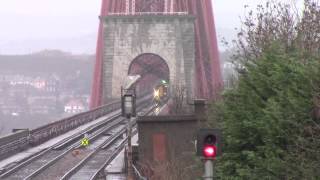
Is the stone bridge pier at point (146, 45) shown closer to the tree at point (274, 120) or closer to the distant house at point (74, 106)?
the tree at point (274, 120)

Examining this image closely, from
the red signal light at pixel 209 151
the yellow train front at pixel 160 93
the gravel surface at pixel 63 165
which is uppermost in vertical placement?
the yellow train front at pixel 160 93

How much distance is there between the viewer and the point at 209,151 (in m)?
10.2

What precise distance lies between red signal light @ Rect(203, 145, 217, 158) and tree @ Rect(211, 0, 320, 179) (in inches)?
70.5

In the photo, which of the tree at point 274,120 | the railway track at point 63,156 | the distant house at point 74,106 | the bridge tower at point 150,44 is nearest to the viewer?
the tree at point 274,120

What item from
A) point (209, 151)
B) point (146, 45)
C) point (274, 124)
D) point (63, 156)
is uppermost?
point (146, 45)

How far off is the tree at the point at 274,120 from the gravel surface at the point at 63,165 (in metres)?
11.2

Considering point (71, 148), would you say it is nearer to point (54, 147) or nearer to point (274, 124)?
point (54, 147)

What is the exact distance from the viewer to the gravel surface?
25.6 m

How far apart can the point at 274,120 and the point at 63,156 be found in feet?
66.8

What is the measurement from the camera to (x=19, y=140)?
111ft

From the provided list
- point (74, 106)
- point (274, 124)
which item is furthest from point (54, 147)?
point (74, 106)

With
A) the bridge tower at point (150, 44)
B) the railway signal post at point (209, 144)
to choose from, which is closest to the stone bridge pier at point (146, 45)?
the bridge tower at point (150, 44)

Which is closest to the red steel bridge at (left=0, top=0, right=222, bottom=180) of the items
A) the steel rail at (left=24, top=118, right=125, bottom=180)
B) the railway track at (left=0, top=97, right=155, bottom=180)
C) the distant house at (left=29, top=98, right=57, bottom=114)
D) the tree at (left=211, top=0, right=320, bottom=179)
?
the steel rail at (left=24, top=118, right=125, bottom=180)

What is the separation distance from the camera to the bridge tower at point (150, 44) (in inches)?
2522
